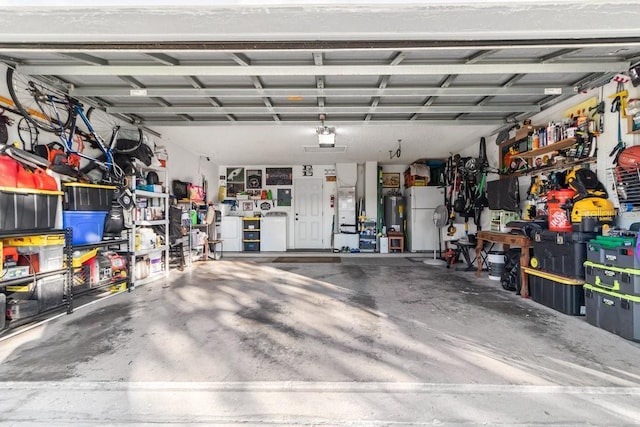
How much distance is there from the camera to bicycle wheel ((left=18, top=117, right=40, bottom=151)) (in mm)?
2926

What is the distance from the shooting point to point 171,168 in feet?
18.6

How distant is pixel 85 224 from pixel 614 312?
18.3ft

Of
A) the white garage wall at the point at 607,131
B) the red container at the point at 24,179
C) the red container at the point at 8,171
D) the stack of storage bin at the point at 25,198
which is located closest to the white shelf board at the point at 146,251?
the stack of storage bin at the point at 25,198

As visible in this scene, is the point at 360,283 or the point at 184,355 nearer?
the point at 184,355

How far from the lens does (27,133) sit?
299cm

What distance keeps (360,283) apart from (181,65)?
376 centimetres

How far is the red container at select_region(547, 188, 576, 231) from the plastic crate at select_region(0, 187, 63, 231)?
18.2ft

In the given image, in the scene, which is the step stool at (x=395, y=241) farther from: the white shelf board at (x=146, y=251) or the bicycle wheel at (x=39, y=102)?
the bicycle wheel at (x=39, y=102)

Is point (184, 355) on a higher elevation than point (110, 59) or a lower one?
lower

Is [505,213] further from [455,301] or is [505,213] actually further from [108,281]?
[108,281]

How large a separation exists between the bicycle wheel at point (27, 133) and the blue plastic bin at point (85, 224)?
83 cm

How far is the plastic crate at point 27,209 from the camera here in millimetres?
2402

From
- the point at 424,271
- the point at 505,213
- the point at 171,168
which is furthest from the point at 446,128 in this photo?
the point at 171,168

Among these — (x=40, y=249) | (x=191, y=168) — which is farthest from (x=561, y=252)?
(x=191, y=168)
